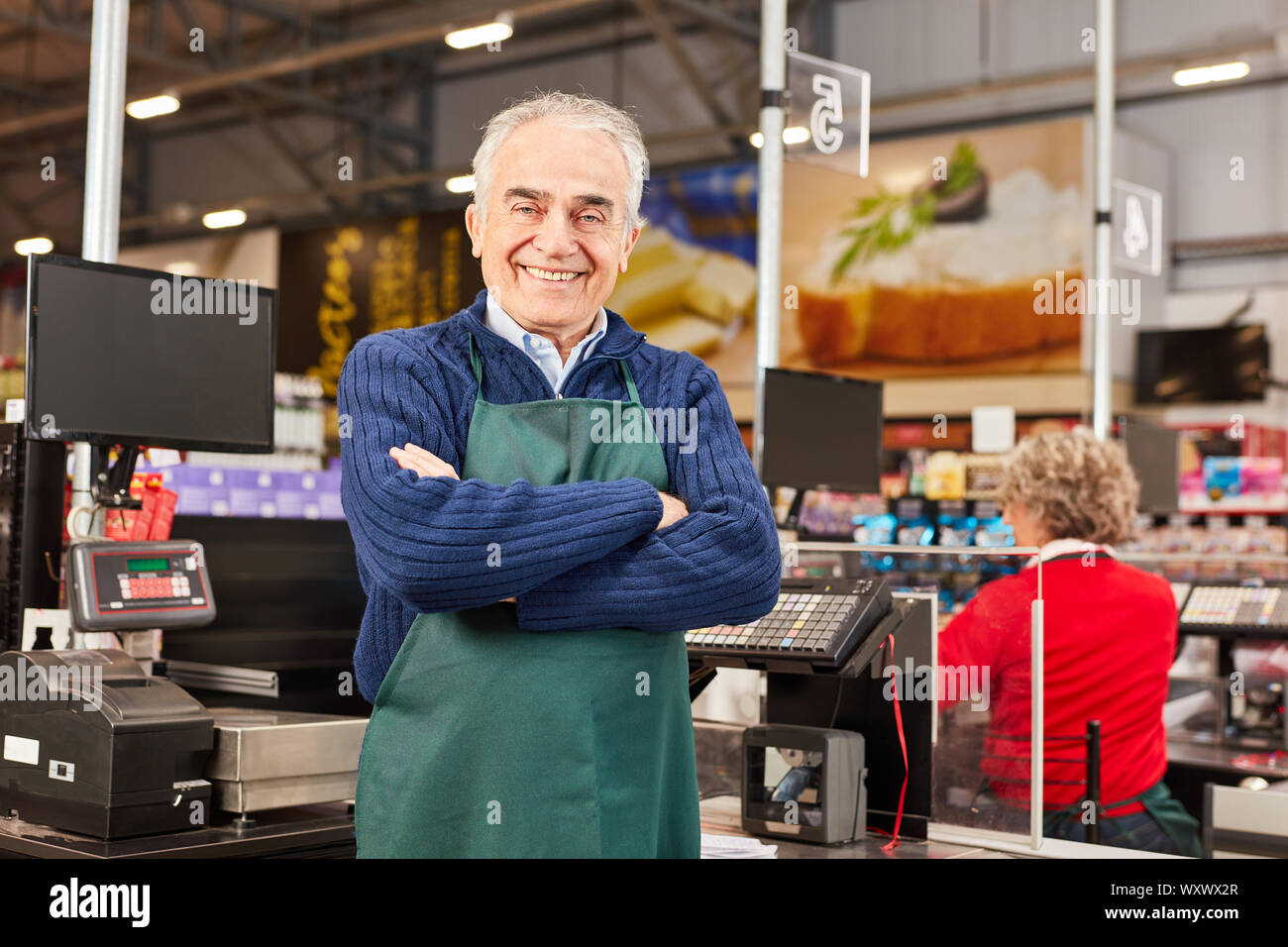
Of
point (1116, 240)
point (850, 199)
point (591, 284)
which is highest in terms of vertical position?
point (850, 199)

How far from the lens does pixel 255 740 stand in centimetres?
229

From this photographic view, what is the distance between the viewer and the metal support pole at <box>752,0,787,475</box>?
3773mm

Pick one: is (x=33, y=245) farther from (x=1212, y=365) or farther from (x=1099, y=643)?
(x=1099, y=643)

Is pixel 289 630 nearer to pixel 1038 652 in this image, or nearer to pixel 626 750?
pixel 1038 652

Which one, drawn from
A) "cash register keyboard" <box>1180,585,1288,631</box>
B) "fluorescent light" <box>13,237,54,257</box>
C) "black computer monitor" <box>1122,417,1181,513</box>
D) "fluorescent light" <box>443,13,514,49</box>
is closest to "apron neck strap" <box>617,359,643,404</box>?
"cash register keyboard" <box>1180,585,1288,631</box>

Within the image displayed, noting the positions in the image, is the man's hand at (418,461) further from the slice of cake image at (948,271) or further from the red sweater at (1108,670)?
the slice of cake image at (948,271)

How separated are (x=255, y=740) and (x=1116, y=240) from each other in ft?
15.5

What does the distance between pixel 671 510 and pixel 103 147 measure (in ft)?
5.45

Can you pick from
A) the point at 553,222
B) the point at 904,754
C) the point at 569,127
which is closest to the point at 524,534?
the point at 553,222

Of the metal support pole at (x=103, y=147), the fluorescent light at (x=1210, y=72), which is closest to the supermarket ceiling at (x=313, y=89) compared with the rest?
the fluorescent light at (x=1210, y=72)

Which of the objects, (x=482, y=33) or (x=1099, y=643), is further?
(x=482, y=33)

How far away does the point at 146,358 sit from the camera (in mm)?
2566

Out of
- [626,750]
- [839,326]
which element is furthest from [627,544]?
[839,326]
